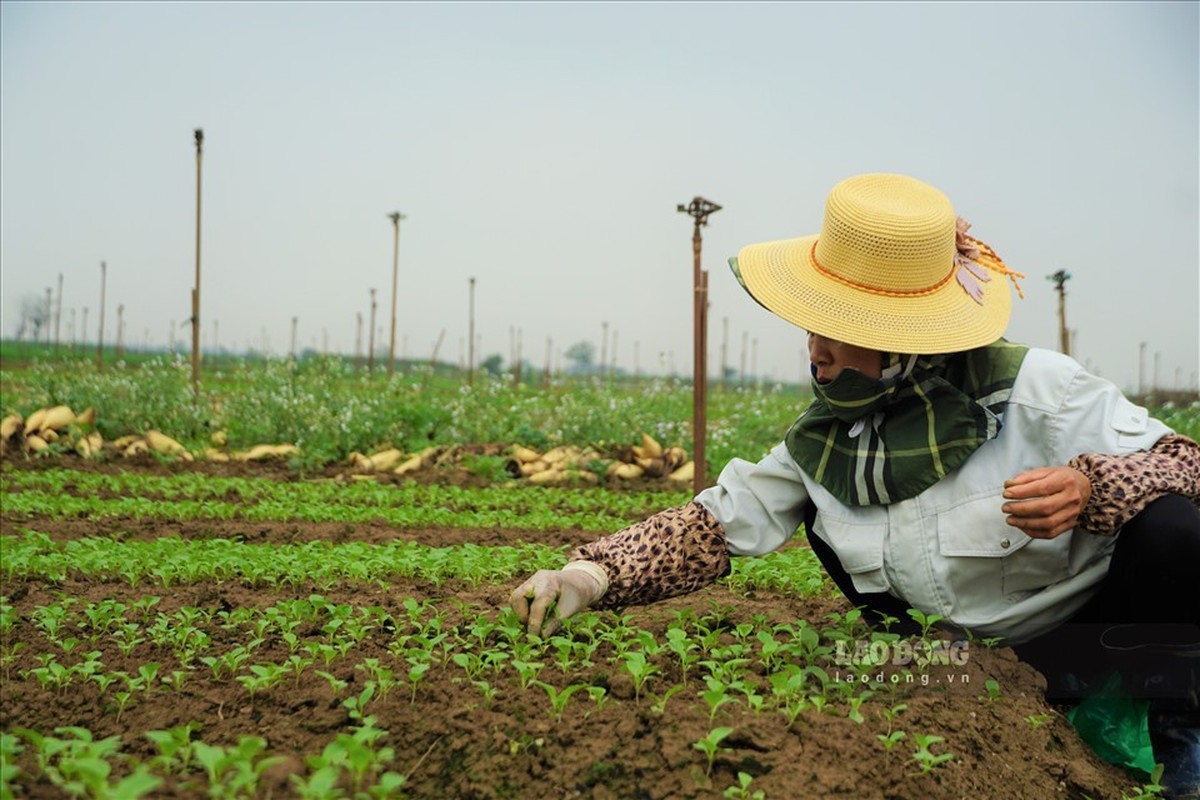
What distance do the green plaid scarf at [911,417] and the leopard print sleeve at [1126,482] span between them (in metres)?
0.27

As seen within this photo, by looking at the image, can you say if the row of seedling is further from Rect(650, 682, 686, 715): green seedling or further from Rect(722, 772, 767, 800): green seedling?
Rect(722, 772, 767, 800): green seedling

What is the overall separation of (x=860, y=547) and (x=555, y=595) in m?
0.86

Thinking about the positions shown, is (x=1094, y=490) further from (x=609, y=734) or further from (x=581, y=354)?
(x=581, y=354)

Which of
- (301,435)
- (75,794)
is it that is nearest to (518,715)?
(75,794)

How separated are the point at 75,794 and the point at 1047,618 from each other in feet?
7.83

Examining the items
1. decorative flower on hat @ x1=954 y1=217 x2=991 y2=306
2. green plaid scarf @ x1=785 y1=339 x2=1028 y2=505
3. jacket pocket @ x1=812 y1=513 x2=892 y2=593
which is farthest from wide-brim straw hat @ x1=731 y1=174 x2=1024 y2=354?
jacket pocket @ x1=812 y1=513 x2=892 y2=593

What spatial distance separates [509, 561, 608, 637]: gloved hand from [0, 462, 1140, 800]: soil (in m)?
0.19

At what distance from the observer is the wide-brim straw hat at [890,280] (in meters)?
2.65

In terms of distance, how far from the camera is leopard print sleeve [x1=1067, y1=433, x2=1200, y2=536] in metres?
2.52

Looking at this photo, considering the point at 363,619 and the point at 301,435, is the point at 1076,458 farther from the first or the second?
the point at 301,435

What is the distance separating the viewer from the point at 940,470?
109 inches

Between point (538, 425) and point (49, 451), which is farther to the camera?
point (538, 425)

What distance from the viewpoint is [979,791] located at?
2.38 metres

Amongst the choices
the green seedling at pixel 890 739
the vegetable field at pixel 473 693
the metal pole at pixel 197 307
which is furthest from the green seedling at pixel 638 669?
the metal pole at pixel 197 307
